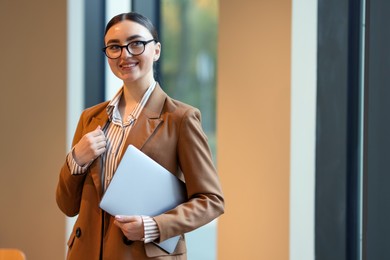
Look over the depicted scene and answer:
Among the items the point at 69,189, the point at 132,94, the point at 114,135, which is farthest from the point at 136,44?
the point at 69,189

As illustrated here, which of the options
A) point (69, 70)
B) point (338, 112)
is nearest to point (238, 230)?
point (338, 112)

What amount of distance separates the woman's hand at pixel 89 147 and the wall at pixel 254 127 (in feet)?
3.35

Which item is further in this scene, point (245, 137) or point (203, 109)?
point (203, 109)

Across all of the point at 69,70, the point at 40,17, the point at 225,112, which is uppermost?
the point at 40,17

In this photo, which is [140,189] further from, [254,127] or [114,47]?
[254,127]

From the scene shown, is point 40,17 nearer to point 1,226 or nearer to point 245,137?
point 1,226

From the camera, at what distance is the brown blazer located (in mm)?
2156

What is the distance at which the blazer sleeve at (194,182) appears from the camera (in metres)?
2.13

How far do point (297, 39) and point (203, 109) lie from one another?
1.24 meters

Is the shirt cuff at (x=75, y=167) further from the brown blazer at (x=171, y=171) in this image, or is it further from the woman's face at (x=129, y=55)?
the woman's face at (x=129, y=55)

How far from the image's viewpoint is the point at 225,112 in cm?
322

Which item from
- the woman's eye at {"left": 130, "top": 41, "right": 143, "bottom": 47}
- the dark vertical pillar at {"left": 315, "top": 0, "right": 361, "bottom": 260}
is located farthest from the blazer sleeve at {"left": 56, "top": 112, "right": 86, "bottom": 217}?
the dark vertical pillar at {"left": 315, "top": 0, "right": 361, "bottom": 260}

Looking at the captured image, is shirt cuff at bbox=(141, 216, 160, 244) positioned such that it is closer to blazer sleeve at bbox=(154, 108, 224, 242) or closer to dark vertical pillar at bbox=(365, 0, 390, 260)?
blazer sleeve at bbox=(154, 108, 224, 242)

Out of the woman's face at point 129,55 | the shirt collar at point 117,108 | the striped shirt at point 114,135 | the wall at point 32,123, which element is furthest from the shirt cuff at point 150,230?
the wall at point 32,123
